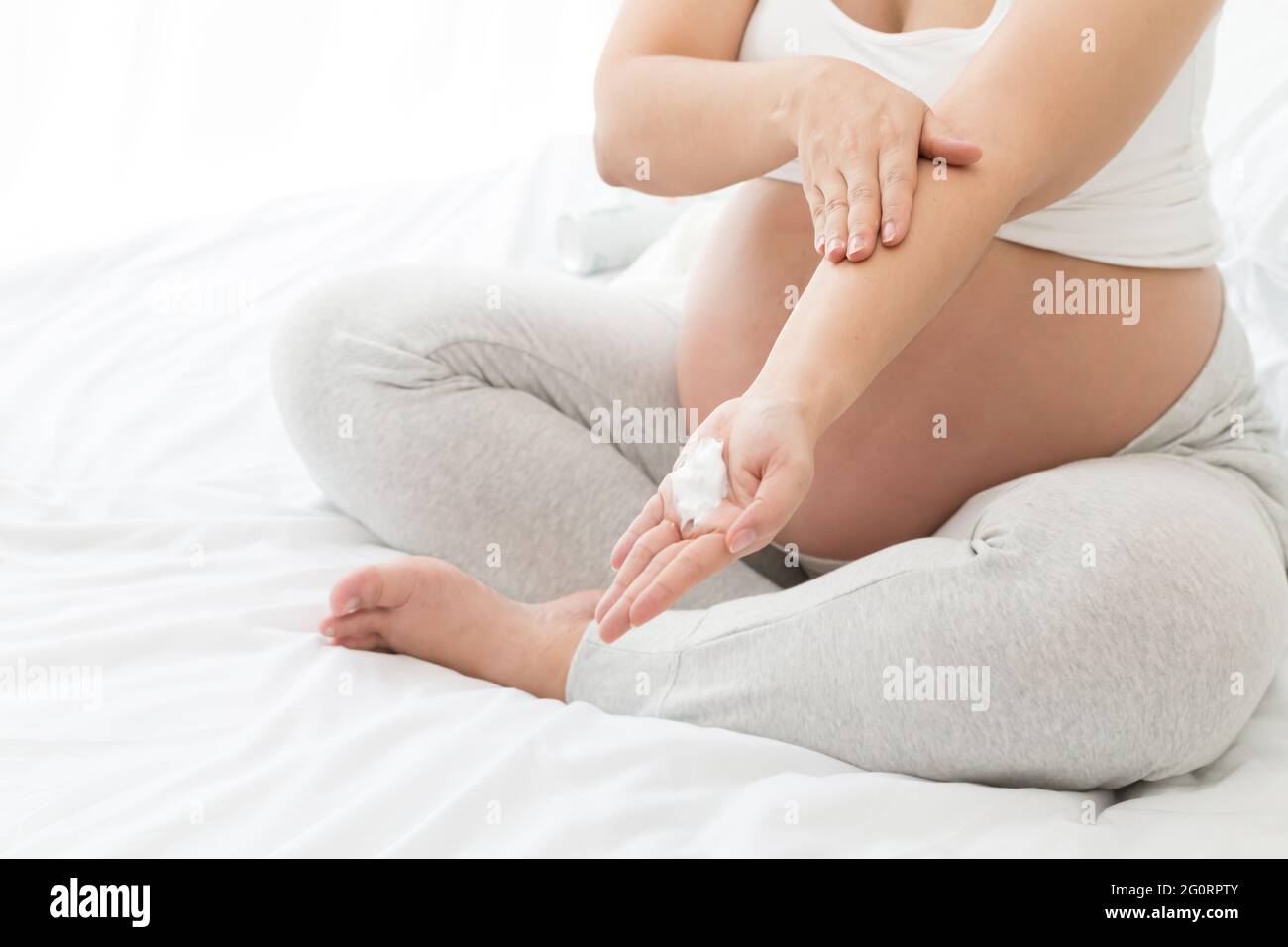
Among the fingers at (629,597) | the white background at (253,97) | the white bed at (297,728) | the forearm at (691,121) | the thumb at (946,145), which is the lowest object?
the white bed at (297,728)

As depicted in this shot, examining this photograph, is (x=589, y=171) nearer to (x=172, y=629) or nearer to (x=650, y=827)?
(x=172, y=629)

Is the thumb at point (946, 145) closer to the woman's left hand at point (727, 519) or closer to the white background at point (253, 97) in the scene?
the woman's left hand at point (727, 519)

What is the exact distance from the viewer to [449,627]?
93cm

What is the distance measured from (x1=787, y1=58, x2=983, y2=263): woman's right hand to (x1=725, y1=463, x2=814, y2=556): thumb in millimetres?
157

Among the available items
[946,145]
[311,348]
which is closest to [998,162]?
[946,145]

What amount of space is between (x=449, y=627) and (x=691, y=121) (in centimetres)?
43

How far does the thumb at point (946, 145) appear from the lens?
0.73 m

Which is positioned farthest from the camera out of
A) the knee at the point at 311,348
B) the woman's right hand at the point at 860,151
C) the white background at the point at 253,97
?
the white background at the point at 253,97

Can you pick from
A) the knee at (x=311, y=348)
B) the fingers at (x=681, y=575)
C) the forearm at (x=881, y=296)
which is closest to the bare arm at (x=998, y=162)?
the forearm at (x=881, y=296)

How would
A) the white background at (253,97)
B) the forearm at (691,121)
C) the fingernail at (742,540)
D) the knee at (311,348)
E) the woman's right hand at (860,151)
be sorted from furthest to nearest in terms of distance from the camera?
1. the white background at (253,97)
2. the knee at (311,348)
3. the forearm at (691,121)
4. the woman's right hand at (860,151)
5. the fingernail at (742,540)

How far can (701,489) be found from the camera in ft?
2.18

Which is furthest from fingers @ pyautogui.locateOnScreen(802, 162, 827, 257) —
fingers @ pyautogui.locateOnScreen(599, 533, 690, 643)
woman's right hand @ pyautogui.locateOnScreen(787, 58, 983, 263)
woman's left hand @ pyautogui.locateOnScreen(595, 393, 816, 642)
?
fingers @ pyautogui.locateOnScreen(599, 533, 690, 643)

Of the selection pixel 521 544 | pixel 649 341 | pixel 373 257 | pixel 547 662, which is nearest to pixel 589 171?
pixel 373 257

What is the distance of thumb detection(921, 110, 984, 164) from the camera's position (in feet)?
2.38
